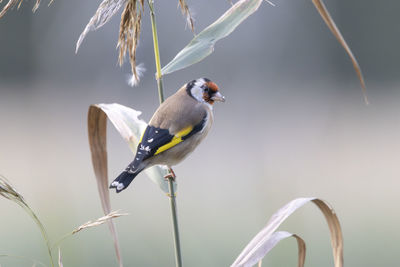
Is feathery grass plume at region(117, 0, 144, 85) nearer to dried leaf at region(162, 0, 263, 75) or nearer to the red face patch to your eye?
dried leaf at region(162, 0, 263, 75)

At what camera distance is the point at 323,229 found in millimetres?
5352

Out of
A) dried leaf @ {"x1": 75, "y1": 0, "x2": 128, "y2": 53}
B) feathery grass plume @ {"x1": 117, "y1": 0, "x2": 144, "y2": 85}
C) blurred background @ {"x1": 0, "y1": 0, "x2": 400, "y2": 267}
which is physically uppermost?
dried leaf @ {"x1": 75, "y1": 0, "x2": 128, "y2": 53}

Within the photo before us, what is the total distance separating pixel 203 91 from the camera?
1959mm

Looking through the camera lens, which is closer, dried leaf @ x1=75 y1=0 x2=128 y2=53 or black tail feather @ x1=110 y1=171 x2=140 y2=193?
dried leaf @ x1=75 y1=0 x2=128 y2=53

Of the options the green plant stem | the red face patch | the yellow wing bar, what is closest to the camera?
the green plant stem

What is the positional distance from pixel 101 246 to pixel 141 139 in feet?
9.76

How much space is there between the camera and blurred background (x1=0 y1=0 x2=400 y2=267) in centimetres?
454

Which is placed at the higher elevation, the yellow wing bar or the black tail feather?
the yellow wing bar

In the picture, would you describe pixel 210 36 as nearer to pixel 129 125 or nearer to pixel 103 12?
pixel 103 12

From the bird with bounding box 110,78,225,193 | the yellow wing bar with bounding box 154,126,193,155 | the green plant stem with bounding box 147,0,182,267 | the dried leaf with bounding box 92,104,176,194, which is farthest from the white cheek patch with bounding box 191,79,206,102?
the green plant stem with bounding box 147,0,182,267

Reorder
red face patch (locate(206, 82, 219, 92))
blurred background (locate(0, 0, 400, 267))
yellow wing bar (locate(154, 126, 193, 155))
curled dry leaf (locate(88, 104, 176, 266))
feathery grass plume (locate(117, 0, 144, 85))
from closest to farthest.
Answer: feathery grass plume (locate(117, 0, 144, 85))
curled dry leaf (locate(88, 104, 176, 266))
yellow wing bar (locate(154, 126, 193, 155))
red face patch (locate(206, 82, 219, 92))
blurred background (locate(0, 0, 400, 267))

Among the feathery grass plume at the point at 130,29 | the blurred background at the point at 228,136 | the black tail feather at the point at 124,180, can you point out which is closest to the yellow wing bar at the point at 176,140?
the black tail feather at the point at 124,180

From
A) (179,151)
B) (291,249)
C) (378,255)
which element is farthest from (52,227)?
(179,151)

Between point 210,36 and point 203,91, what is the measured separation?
30.5 inches
